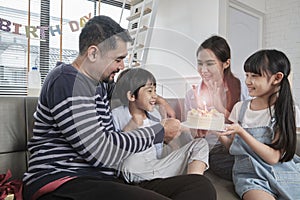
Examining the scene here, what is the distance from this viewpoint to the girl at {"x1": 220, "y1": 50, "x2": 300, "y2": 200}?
107 centimetres

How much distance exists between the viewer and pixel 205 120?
999 millimetres

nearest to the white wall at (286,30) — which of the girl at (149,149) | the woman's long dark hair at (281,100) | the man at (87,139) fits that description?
the woman's long dark hair at (281,100)

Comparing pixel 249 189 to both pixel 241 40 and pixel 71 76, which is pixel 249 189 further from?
pixel 241 40

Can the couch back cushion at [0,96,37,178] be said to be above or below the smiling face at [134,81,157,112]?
below

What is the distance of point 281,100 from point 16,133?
1071mm

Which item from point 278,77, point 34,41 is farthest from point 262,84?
point 34,41

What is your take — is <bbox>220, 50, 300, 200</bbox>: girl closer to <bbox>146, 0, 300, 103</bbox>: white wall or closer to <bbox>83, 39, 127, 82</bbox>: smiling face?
<bbox>83, 39, 127, 82</bbox>: smiling face

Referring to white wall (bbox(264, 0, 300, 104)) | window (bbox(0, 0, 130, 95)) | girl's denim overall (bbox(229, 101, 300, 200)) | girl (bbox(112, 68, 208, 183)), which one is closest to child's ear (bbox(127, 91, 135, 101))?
girl (bbox(112, 68, 208, 183))

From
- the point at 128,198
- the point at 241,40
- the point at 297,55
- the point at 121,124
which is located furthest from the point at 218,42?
the point at 297,55

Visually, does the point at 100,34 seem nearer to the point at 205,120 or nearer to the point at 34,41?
the point at 205,120

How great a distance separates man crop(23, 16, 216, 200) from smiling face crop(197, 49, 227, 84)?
39cm

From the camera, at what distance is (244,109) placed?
1.29m

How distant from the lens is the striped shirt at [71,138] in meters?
0.82

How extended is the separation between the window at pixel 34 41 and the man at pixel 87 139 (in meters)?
1.58
